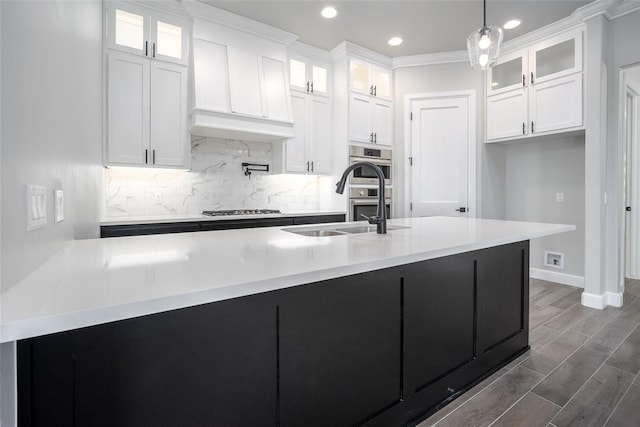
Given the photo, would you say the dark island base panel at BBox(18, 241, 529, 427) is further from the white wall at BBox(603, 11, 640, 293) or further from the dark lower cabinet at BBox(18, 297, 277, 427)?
the white wall at BBox(603, 11, 640, 293)

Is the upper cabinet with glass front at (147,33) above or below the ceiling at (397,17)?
below

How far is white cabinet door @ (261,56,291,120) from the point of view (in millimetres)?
3504

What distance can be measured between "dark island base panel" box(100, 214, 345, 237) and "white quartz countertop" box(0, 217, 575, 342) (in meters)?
1.36

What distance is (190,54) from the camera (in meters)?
3.19

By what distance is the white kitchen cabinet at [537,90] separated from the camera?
331 centimetres

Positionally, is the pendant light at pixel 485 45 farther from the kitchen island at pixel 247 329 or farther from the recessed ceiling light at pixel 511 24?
the recessed ceiling light at pixel 511 24

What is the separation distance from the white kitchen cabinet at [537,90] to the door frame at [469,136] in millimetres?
192

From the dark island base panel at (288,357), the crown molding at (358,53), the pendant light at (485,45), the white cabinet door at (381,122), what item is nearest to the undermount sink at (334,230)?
the dark island base panel at (288,357)

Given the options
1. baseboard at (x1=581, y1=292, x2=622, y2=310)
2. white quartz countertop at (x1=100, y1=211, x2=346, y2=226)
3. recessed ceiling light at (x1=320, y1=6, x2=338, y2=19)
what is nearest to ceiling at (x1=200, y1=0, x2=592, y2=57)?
recessed ceiling light at (x1=320, y1=6, x2=338, y2=19)

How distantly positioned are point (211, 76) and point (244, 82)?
0.34 meters

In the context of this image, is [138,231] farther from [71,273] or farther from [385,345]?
[385,345]

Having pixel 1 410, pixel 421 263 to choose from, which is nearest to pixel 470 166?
pixel 421 263

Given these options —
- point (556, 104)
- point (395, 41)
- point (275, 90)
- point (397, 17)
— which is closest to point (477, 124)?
point (556, 104)

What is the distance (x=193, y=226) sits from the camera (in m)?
2.96
